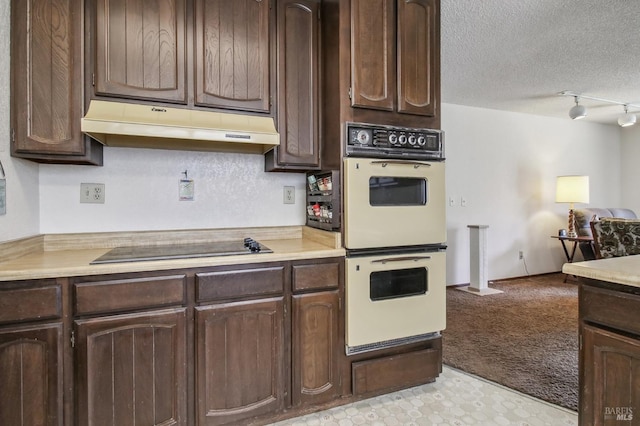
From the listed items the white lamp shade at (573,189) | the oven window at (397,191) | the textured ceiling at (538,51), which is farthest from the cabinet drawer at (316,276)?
the white lamp shade at (573,189)

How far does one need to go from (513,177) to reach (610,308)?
12.9 ft

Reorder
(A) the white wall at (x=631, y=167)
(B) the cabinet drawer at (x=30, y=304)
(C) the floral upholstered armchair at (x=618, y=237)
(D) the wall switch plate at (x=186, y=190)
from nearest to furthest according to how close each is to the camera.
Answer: (B) the cabinet drawer at (x=30, y=304) → (D) the wall switch plate at (x=186, y=190) → (C) the floral upholstered armchair at (x=618, y=237) → (A) the white wall at (x=631, y=167)

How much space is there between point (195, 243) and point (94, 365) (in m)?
0.80

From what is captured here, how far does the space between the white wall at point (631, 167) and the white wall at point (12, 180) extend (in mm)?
7611

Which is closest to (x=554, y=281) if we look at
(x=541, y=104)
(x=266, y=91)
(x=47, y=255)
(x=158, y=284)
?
(x=541, y=104)

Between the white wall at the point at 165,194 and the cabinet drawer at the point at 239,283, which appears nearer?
the cabinet drawer at the point at 239,283

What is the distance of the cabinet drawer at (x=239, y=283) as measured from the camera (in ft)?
5.08

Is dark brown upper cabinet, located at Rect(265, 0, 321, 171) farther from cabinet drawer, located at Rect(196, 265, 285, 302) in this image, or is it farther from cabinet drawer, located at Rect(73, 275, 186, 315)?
cabinet drawer, located at Rect(73, 275, 186, 315)

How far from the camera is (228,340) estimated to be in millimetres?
1594

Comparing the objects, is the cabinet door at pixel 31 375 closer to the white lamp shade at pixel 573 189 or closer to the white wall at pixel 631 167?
the white lamp shade at pixel 573 189

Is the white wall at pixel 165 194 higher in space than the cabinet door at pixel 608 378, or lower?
higher

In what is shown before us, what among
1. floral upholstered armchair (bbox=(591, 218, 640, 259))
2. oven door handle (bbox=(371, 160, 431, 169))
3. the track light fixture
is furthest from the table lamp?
oven door handle (bbox=(371, 160, 431, 169))

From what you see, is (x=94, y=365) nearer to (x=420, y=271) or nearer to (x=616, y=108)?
(x=420, y=271)

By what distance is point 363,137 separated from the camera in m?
1.84
